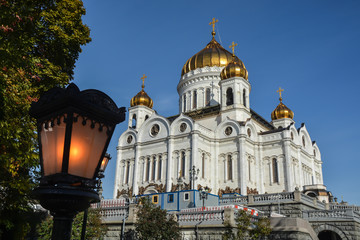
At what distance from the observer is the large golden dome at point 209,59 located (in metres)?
47.4

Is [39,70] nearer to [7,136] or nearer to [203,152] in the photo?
[7,136]

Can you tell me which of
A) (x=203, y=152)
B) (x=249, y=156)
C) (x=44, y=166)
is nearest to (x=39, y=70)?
(x=44, y=166)

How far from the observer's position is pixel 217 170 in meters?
36.9

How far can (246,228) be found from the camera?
593 inches

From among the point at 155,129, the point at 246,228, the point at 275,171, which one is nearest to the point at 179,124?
the point at 155,129

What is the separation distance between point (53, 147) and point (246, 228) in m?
13.6

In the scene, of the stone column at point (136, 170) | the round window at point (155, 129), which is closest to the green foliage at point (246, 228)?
the stone column at point (136, 170)

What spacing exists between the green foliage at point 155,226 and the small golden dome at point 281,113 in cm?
3607

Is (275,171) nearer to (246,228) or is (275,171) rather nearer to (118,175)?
(118,175)

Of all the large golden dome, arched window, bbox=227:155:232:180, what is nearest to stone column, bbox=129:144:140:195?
arched window, bbox=227:155:232:180

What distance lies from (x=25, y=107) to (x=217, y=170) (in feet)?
96.9

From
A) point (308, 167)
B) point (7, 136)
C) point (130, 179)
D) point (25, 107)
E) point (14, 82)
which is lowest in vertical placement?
point (7, 136)

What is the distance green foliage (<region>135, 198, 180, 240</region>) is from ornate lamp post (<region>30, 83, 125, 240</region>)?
12.7 meters

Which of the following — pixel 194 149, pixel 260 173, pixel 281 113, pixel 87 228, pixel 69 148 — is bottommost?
pixel 69 148
